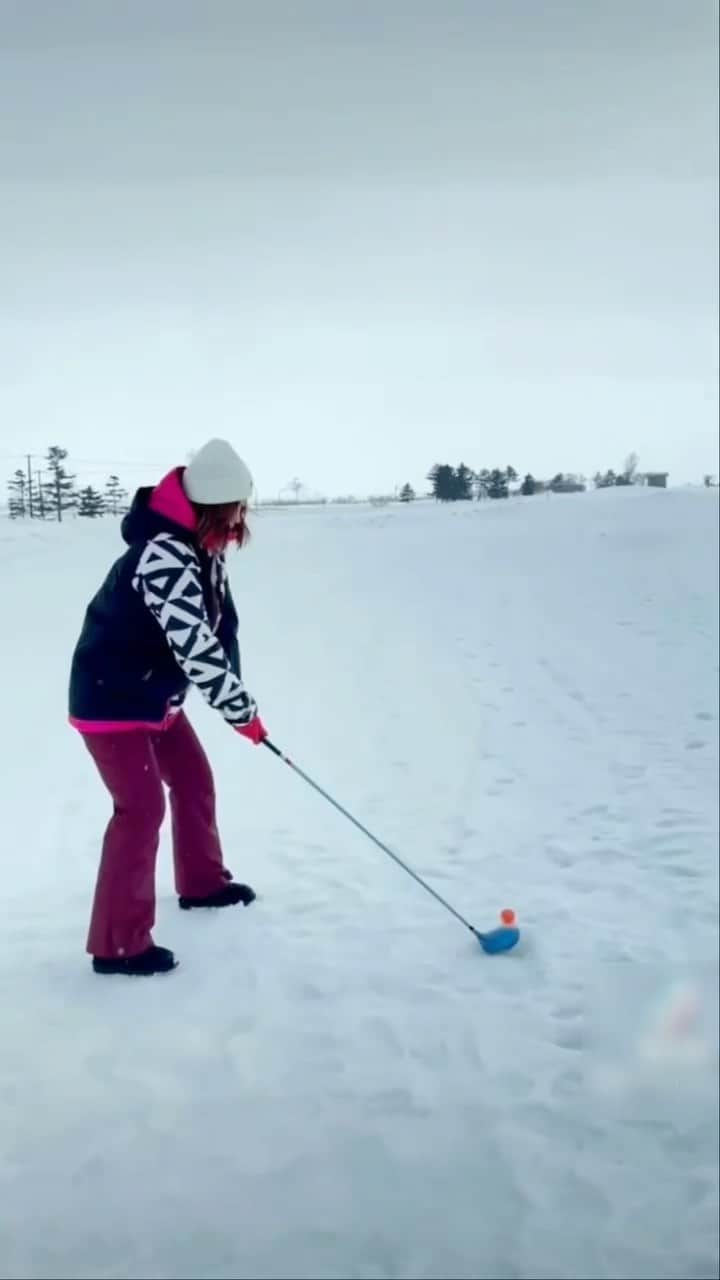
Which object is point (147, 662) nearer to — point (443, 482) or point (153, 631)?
point (153, 631)

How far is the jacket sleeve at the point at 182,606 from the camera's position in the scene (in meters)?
2.37

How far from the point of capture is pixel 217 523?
7.98 ft

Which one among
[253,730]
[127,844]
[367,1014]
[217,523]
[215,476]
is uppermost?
[215,476]

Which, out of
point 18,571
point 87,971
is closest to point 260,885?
point 87,971

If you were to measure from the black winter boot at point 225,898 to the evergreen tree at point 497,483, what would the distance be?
6.86 feet

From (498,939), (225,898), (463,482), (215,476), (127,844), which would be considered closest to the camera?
(215,476)

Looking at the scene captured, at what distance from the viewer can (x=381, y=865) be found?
360cm

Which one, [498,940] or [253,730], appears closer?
[253,730]

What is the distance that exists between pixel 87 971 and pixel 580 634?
6.80 metres

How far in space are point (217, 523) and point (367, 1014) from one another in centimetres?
153

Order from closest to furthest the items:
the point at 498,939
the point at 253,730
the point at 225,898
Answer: the point at 253,730 < the point at 498,939 < the point at 225,898

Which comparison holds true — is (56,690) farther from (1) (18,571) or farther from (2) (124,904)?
(2) (124,904)

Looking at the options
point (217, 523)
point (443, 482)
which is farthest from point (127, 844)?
point (443, 482)

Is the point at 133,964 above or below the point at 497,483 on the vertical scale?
below
